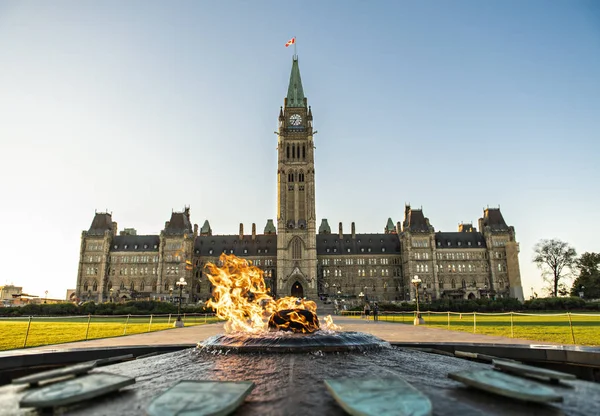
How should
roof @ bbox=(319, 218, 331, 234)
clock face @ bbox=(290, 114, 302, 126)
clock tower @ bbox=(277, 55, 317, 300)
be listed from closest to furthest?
clock tower @ bbox=(277, 55, 317, 300) → clock face @ bbox=(290, 114, 302, 126) → roof @ bbox=(319, 218, 331, 234)

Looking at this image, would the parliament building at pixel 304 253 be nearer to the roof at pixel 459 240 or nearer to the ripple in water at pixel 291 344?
the roof at pixel 459 240

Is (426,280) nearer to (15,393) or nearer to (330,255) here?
(330,255)

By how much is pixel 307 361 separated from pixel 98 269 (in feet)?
329

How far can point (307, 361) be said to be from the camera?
5824 millimetres

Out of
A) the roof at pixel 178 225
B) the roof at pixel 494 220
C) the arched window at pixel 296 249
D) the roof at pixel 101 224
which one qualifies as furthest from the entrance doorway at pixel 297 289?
the roof at pixel 101 224

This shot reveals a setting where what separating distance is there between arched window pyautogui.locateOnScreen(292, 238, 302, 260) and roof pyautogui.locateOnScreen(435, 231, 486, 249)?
34.3 metres

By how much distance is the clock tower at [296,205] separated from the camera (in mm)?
81812

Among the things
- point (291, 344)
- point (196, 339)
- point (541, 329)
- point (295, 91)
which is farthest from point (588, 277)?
point (291, 344)

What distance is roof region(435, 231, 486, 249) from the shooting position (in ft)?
311

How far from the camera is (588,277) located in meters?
71.1

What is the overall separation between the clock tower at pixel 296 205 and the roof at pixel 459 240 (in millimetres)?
32698

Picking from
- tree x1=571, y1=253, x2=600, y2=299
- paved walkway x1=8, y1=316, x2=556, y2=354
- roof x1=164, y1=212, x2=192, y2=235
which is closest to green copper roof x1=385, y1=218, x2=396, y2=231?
tree x1=571, y1=253, x2=600, y2=299

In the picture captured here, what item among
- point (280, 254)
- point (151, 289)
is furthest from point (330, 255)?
point (151, 289)

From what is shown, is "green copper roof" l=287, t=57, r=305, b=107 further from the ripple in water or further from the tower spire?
the ripple in water
